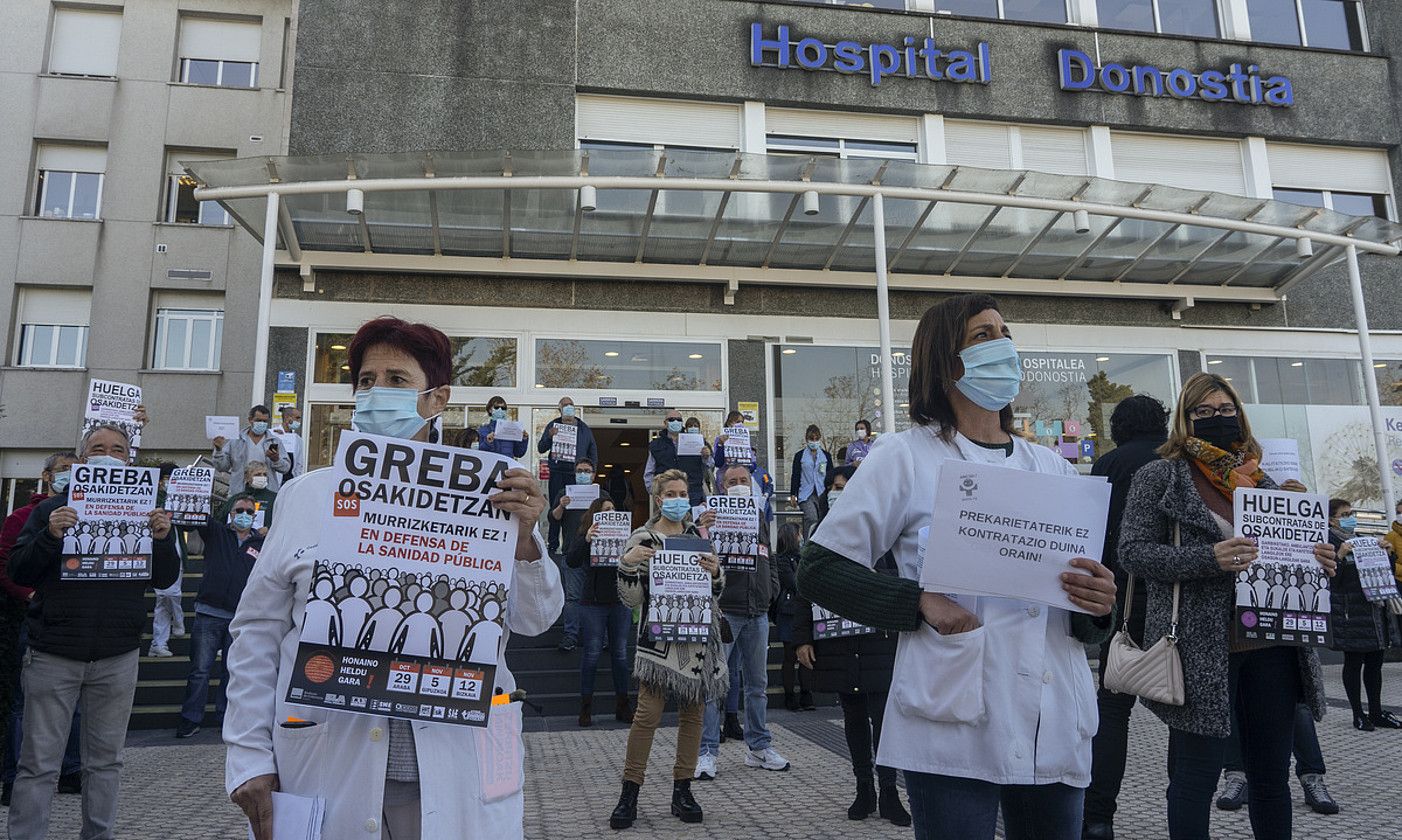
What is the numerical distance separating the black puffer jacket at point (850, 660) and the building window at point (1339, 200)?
19035mm

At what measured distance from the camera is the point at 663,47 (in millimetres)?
18141

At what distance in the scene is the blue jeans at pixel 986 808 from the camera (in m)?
2.40

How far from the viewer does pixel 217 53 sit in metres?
22.4

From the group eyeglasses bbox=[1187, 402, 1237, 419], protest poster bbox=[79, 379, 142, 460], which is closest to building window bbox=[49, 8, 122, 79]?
protest poster bbox=[79, 379, 142, 460]

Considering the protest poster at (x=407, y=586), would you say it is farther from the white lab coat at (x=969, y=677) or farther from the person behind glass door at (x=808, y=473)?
the person behind glass door at (x=808, y=473)

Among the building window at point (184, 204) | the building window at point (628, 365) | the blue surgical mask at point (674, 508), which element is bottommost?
the blue surgical mask at point (674, 508)

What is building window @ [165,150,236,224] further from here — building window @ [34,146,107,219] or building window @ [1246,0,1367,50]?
building window @ [1246,0,1367,50]

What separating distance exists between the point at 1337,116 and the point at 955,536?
23.7 metres

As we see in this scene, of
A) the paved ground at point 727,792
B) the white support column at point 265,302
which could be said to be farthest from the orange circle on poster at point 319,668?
the white support column at point 265,302

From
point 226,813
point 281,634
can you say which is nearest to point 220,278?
point 226,813

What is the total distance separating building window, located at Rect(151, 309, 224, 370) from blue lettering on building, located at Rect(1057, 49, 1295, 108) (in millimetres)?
19413

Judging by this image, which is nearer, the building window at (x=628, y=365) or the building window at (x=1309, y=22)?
the building window at (x=628, y=365)

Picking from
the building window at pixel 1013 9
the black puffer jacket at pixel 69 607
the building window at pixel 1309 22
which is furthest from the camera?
the building window at pixel 1309 22

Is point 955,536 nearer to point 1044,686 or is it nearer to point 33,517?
point 1044,686
